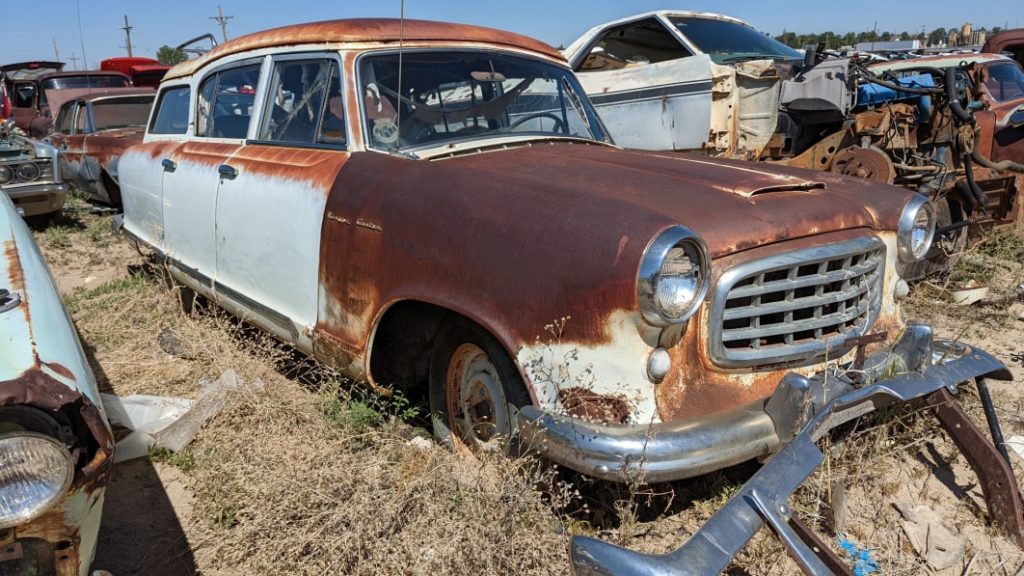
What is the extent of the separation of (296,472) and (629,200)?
1.55 metres

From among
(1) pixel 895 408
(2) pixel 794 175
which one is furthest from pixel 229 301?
(1) pixel 895 408

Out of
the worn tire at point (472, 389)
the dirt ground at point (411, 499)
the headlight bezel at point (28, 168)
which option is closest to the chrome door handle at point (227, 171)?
the dirt ground at point (411, 499)

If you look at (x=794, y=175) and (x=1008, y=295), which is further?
(x=1008, y=295)

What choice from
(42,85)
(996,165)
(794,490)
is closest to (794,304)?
(794,490)

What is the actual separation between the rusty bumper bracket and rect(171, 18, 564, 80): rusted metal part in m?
2.35

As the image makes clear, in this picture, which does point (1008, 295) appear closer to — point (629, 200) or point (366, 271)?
point (629, 200)

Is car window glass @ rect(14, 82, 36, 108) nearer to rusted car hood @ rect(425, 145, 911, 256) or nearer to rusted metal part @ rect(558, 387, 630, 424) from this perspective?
rusted car hood @ rect(425, 145, 911, 256)

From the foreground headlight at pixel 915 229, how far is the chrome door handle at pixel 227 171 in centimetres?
299

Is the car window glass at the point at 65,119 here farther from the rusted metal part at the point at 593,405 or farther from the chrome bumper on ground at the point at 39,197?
the rusted metal part at the point at 593,405

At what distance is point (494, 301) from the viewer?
254 cm

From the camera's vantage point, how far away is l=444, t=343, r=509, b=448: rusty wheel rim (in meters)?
2.77

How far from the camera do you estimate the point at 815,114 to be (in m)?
6.72

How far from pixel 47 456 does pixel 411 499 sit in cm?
120

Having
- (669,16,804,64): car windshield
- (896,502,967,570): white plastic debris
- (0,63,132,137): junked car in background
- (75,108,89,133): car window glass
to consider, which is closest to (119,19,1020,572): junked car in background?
(896,502,967,570): white plastic debris
